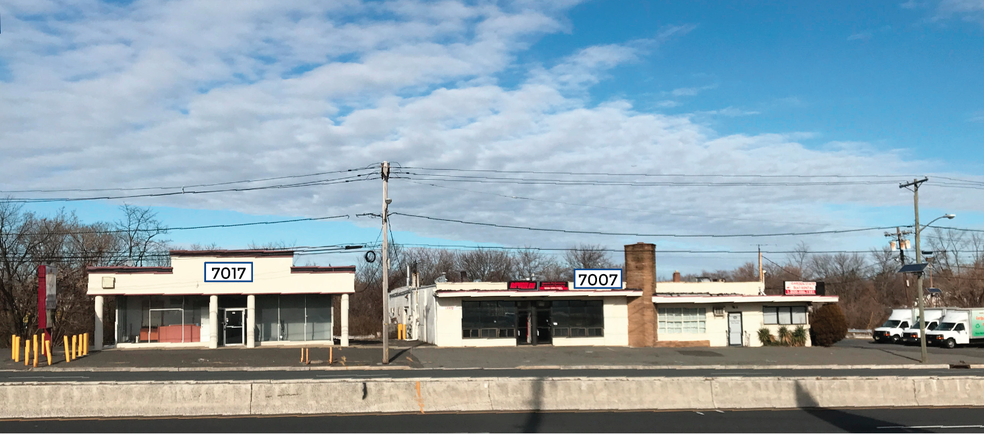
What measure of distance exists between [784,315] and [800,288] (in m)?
1.81

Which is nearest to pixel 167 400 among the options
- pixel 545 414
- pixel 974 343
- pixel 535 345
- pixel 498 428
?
pixel 498 428

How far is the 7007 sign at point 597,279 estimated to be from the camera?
4009 cm

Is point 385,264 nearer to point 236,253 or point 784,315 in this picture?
point 236,253

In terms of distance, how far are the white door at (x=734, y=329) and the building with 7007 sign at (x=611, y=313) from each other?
0.06 metres

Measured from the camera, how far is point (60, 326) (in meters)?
44.6

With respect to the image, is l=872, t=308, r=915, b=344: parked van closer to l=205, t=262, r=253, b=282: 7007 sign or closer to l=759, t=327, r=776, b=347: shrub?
l=759, t=327, r=776, b=347: shrub

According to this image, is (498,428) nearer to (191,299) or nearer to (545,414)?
(545,414)

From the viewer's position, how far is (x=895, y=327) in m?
48.1

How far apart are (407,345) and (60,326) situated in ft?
73.2

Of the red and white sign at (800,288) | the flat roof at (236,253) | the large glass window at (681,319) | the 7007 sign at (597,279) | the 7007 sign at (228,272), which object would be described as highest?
the flat roof at (236,253)

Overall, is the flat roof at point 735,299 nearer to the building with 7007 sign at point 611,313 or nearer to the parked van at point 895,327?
the building with 7007 sign at point 611,313

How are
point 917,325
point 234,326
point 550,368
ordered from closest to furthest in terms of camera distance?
point 550,368, point 234,326, point 917,325

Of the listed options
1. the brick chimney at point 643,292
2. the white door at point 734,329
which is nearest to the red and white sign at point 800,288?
the white door at point 734,329

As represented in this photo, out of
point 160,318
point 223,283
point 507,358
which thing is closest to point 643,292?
point 507,358
